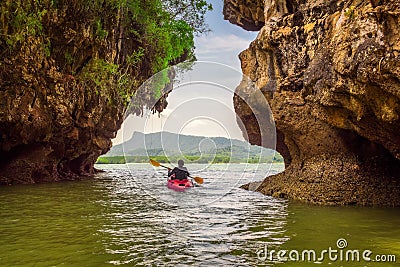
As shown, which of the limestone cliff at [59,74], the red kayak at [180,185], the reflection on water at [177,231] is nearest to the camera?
the reflection on water at [177,231]

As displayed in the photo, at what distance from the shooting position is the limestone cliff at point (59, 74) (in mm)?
14102

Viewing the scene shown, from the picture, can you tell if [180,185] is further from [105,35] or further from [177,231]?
[105,35]

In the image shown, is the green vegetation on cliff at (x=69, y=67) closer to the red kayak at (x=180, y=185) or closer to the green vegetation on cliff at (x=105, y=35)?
the green vegetation on cliff at (x=105, y=35)

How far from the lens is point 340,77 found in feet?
25.3

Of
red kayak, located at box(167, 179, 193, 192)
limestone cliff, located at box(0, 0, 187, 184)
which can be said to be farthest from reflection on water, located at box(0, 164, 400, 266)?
limestone cliff, located at box(0, 0, 187, 184)

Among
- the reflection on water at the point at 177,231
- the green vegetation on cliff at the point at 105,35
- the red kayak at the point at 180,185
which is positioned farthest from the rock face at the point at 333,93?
the green vegetation on cliff at the point at 105,35

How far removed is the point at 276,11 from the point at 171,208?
7.50m

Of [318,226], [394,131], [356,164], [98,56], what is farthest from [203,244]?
[98,56]

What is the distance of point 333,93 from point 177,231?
459 centimetres

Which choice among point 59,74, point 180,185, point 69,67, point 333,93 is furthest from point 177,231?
point 69,67

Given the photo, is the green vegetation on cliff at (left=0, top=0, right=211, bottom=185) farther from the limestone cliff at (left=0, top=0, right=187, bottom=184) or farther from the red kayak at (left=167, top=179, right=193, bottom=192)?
the red kayak at (left=167, top=179, right=193, bottom=192)

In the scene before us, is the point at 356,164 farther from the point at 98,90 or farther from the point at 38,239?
the point at 98,90

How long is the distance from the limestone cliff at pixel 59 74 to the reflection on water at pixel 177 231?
19.8 ft

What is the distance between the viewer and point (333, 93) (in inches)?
324
